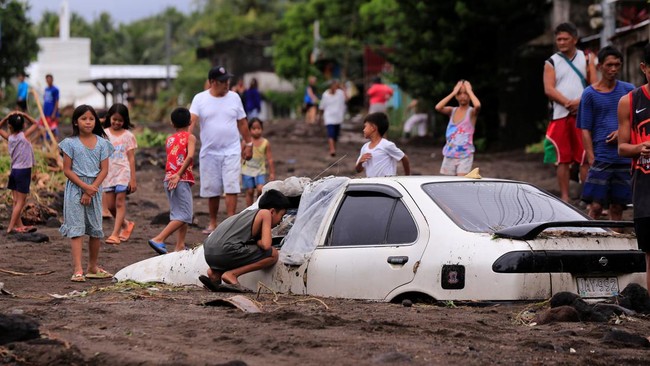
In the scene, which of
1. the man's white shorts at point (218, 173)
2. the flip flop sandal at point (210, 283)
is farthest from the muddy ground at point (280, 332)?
the man's white shorts at point (218, 173)

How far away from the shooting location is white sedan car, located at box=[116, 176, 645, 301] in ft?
26.5

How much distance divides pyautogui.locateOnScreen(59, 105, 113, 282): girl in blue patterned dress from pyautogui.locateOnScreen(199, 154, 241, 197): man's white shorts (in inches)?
104

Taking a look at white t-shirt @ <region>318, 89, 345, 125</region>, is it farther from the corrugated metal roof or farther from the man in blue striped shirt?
the corrugated metal roof

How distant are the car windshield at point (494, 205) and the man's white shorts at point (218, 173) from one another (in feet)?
15.7

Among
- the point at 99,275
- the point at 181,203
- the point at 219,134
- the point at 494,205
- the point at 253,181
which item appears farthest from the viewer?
the point at 253,181

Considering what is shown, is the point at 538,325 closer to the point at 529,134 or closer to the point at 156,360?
the point at 156,360

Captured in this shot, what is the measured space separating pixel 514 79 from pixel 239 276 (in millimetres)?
20498

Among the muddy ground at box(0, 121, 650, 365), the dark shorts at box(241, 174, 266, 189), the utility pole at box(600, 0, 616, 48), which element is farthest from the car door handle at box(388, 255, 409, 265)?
the utility pole at box(600, 0, 616, 48)

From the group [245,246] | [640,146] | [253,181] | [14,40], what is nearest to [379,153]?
[245,246]

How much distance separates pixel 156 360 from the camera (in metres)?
6.21

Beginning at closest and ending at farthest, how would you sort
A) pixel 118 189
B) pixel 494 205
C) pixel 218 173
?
pixel 494 205, pixel 218 173, pixel 118 189

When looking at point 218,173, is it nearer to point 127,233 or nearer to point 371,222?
point 127,233

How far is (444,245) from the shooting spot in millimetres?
8203

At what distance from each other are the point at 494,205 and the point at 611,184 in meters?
2.59
